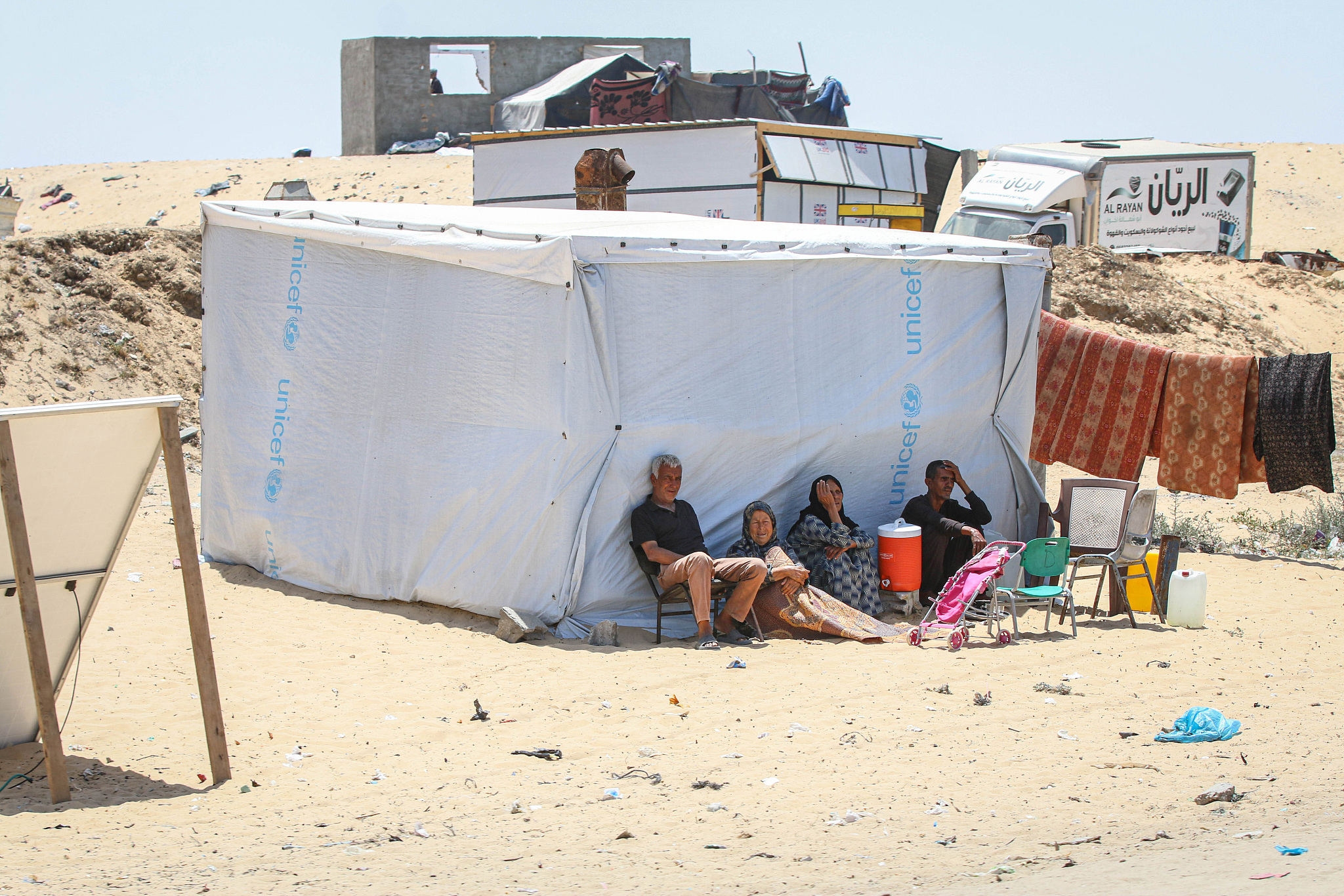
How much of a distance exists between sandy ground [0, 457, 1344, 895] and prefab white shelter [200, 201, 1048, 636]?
21.9 inches

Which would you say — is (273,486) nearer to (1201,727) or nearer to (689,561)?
(689,561)

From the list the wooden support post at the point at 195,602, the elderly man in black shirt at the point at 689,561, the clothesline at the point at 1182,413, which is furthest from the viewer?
the clothesline at the point at 1182,413

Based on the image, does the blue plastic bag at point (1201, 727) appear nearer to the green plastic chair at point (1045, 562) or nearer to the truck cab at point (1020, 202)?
the green plastic chair at point (1045, 562)

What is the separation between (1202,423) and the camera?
8750 millimetres

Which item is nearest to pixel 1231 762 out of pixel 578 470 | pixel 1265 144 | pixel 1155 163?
pixel 578 470

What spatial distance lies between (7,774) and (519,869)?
2.25 meters

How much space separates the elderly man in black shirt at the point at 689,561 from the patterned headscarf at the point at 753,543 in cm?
19

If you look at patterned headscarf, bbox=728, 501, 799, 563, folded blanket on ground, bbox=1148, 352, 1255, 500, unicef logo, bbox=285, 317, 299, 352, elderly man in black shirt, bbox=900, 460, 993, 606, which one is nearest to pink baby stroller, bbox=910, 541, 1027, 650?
elderly man in black shirt, bbox=900, 460, 993, 606

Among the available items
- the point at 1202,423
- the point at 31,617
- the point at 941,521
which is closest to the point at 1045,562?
the point at 941,521

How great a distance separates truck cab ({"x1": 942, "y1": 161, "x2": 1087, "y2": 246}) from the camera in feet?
56.2

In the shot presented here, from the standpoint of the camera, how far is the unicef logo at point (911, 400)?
7.73 metres

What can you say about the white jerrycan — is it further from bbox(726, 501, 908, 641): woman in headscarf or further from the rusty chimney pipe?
the rusty chimney pipe

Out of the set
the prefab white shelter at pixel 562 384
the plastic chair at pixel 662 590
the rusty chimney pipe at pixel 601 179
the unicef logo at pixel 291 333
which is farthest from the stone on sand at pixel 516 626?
the rusty chimney pipe at pixel 601 179

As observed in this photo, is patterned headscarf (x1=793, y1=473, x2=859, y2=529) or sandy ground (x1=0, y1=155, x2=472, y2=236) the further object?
sandy ground (x1=0, y1=155, x2=472, y2=236)
